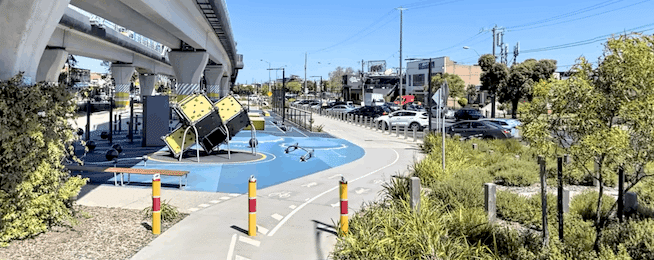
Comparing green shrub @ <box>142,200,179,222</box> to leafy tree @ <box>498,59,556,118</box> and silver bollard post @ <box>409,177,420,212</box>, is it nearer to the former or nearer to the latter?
silver bollard post @ <box>409,177,420,212</box>

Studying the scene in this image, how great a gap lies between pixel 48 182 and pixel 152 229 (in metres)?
1.74

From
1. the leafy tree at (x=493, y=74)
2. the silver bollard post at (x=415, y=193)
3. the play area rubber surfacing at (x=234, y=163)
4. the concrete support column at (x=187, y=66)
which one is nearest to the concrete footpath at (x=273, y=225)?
the silver bollard post at (x=415, y=193)

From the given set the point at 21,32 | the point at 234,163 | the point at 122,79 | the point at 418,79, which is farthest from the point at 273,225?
the point at 418,79

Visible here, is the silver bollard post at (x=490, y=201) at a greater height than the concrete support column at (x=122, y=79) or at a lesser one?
lesser

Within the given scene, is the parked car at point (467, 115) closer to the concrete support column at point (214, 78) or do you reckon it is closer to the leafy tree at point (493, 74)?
the leafy tree at point (493, 74)

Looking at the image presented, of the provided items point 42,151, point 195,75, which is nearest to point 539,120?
point 42,151

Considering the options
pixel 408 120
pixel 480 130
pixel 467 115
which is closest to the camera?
pixel 480 130

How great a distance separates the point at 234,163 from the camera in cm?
1880

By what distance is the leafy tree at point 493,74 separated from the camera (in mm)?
49031

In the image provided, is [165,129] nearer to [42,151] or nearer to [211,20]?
[211,20]

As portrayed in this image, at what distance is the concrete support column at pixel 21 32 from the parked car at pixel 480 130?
21893mm

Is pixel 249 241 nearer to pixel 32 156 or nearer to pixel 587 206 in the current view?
pixel 32 156

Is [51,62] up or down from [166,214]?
up

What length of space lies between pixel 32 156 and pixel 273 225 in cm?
394
